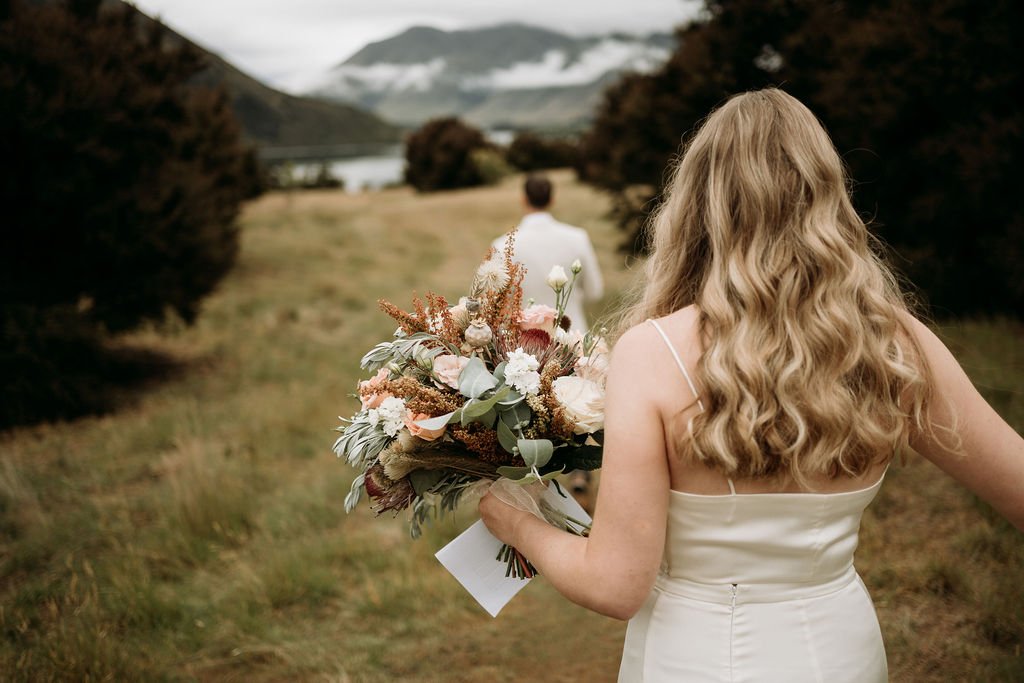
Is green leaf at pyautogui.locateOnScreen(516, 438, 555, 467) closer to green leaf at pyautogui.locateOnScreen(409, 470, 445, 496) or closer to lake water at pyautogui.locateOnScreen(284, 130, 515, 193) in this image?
green leaf at pyautogui.locateOnScreen(409, 470, 445, 496)

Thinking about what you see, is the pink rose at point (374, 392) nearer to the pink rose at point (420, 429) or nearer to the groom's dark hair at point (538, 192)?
the pink rose at point (420, 429)

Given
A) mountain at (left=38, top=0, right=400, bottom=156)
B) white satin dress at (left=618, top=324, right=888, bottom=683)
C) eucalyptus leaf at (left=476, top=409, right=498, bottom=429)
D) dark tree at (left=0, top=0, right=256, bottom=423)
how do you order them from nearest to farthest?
white satin dress at (left=618, top=324, right=888, bottom=683)
eucalyptus leaf at (left=476, top=409, right=498, bottom=429)
dark tree at (left=0, top=0, right=256, bottom=423)
mountain at (left=38, top=0, right=400, bottom=156)

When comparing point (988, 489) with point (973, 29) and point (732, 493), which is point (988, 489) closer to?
point (732, 493)

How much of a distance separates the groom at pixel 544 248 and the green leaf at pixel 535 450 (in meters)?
3.89

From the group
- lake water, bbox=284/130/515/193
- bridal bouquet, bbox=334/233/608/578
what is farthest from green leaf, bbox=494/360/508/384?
lake water, bbox=284/130/515/193

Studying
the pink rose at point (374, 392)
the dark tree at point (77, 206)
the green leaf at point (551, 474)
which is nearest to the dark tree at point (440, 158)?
the dark tree at point (77, 206)

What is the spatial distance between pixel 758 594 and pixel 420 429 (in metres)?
0.87

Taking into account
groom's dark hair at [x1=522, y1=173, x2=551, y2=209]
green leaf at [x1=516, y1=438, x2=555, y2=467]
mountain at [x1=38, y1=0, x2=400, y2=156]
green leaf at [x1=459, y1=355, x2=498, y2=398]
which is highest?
mountain at [x1=38, y1=0, x2=400, y2=156]

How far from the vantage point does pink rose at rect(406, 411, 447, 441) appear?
1.71m

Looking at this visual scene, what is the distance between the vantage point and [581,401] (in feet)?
5.58

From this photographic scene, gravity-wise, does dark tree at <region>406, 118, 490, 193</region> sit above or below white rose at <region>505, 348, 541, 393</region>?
above

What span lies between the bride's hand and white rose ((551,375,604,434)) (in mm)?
281

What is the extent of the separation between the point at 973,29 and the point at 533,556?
26.3ft

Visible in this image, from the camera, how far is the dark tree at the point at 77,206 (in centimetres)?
734
